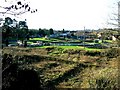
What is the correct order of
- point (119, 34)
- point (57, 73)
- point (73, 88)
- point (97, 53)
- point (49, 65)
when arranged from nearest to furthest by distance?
point (119, 34)
point (73, 88)
point (57, 73)
point (49, 65)
point (97, 53)

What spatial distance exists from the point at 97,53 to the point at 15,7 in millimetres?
47231

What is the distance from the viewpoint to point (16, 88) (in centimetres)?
1730

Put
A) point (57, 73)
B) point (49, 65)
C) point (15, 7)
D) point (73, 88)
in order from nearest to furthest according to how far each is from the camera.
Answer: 1. point (15, 7)
2. point (73, 88)
3. point (57, 73)
4. point (49, 65)

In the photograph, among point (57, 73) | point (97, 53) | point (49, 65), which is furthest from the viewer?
point (97, 53)

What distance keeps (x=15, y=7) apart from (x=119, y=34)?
43.5 feet

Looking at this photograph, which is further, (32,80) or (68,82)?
(68,82)

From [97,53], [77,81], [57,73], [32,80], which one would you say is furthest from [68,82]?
[32,80]

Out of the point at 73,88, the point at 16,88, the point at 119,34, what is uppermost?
the point at 119,34

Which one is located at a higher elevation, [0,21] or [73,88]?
[0,21]

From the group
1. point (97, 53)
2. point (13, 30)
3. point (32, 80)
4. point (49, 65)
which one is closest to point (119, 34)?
point (32, 80)

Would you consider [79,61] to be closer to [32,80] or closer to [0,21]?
[32,80]

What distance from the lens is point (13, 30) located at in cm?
686

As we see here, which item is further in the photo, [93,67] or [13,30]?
[93,67]

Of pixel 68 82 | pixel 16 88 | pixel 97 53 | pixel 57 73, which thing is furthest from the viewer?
pixel 97 53
